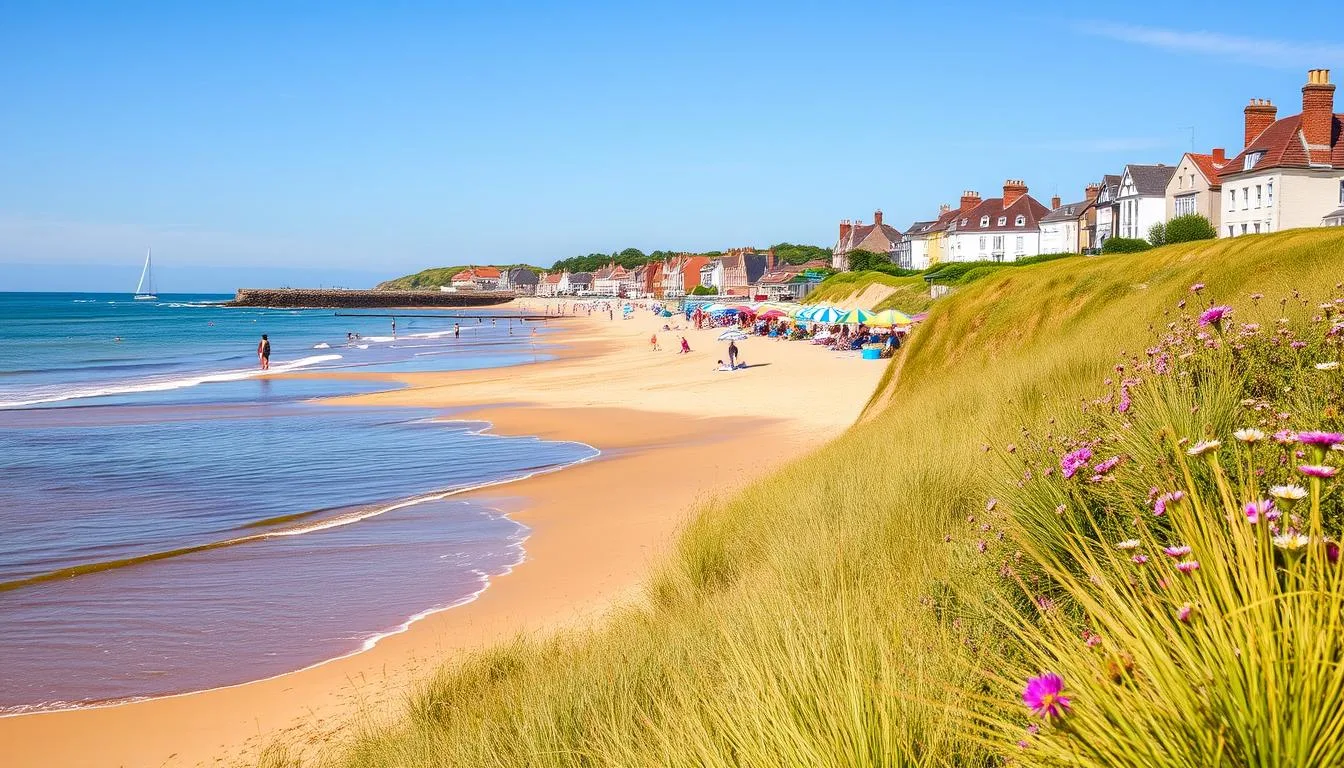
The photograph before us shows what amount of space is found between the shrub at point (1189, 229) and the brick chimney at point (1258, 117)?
432cm

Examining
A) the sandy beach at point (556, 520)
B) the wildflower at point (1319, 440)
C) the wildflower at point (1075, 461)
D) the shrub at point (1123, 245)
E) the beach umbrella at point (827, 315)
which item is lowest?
the sandy beach at point (556, 520)

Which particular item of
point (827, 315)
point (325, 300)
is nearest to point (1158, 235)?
point (827, 315)

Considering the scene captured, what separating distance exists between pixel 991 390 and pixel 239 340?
73.9 meters

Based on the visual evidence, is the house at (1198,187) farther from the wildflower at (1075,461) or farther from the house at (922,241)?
the wildflower at (1075,461)

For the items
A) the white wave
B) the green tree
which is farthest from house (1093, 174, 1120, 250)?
the white wave

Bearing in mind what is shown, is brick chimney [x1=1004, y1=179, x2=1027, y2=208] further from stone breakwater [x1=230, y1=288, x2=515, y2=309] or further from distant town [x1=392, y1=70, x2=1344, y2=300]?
stone breakwater [x1=230, y1=288, x2=515, y2=309]

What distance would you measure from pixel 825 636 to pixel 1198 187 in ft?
198

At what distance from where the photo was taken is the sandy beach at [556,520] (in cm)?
721

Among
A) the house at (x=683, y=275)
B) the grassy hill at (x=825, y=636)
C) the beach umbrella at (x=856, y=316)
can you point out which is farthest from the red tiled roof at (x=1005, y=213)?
the house at (x=683, y=275)

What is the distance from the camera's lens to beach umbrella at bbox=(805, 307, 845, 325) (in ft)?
145

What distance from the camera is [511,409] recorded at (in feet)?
92.4

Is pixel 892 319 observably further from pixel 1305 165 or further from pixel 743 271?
pixel 743 271

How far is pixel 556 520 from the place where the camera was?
45.3ft

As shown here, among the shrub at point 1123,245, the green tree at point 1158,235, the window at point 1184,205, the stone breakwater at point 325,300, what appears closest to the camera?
the shrub at point 1123,245
